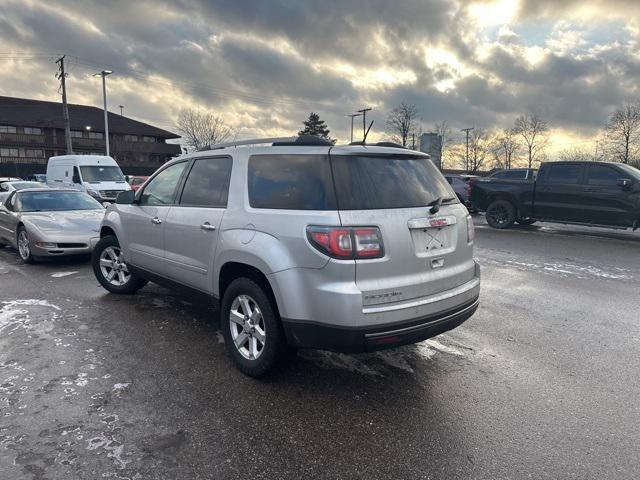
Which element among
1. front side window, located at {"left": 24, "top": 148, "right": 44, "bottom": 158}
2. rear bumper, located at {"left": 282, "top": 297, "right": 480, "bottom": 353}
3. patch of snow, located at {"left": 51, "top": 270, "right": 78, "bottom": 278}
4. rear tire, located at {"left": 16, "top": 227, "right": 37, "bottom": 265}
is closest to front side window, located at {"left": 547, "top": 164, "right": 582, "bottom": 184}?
rear bumper, located at {"left": 282, "top": 297, "right": 480, "bottom": 353}

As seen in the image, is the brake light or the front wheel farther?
the front wheel

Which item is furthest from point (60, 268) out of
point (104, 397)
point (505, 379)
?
point (505, 379)

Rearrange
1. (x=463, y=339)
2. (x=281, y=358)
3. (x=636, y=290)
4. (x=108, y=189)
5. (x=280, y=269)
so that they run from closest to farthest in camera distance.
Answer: (x=280, y=269)
(x=281, y=358)
(x=463, y=339)
(x=636, y=290)
(x=108, y=189)

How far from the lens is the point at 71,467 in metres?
2.39

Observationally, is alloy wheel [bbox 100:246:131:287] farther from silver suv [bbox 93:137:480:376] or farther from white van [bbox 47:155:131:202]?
white van [bbox 47:155:131:202]

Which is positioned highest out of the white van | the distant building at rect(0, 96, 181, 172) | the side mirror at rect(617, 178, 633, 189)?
the distant building at rect(0, 96, 181, 172)

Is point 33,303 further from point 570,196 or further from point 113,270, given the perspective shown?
point 570,196

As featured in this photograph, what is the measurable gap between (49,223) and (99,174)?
11991 mm

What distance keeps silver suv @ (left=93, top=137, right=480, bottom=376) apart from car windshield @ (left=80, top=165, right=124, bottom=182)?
16.5m

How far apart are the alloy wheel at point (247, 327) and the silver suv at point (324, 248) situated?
0.01 meters

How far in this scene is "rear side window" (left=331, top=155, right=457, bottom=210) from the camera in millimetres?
2984

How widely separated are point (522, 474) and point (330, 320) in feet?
4.50

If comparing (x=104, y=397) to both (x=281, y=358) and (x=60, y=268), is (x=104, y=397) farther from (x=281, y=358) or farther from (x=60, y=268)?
(x=60, y=268)

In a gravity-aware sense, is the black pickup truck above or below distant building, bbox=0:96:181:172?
below
